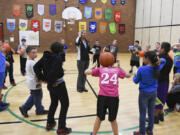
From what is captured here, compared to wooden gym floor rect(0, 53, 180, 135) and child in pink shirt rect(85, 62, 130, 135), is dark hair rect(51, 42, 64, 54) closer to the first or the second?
child in pink shirt rect(85, 62, 130, 135)

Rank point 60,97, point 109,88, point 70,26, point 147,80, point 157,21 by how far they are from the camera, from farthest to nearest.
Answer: point 70,26 < point 157,21 < point 60,97 < point 147,80 < point 109,88

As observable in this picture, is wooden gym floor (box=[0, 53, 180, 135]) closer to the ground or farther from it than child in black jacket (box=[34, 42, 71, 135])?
closer to the ground

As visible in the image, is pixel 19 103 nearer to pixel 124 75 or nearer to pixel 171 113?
pixel 124 75

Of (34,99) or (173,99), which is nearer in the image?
(34,99)

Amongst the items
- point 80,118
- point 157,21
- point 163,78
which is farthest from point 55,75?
point 157,21

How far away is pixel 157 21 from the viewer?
12.6m

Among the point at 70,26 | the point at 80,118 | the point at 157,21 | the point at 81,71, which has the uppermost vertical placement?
the point at 157,21

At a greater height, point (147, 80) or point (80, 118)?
point (147, 80)

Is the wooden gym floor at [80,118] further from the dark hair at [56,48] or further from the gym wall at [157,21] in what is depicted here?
the gym wall at [157,21]

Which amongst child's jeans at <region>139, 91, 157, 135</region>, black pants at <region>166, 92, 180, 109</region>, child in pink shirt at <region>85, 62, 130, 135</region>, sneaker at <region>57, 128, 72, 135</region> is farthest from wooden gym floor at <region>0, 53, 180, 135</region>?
child in pink shirt at <region>85, 62, 130, 135</region>

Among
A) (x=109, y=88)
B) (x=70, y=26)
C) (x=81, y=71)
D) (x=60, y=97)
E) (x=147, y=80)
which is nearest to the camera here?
(x=109, y=88)

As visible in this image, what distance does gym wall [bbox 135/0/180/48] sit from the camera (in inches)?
415

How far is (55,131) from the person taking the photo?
310cm

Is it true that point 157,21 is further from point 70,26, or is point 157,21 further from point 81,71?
point 81,71
